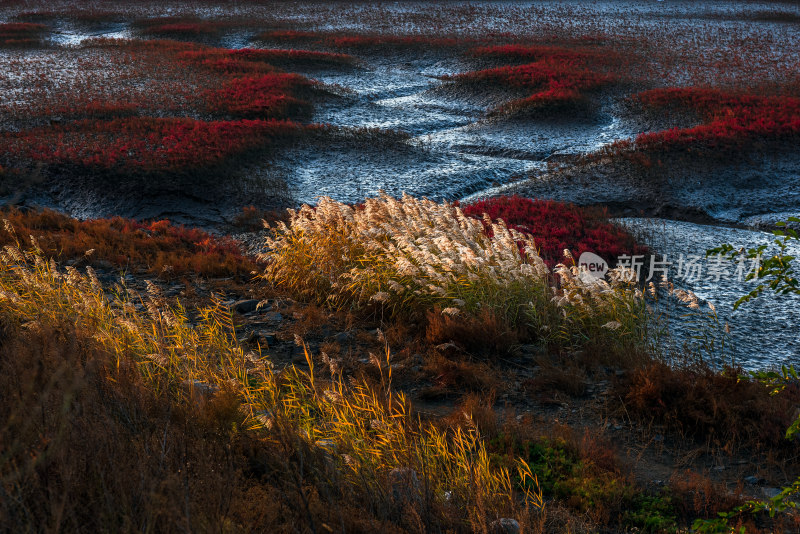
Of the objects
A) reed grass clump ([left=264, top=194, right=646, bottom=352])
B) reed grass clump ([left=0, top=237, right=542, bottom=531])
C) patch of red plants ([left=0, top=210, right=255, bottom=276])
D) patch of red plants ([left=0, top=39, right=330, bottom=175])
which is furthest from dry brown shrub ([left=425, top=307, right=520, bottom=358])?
patch of red plants ([left=0, top=39, right=330, bottom=175])

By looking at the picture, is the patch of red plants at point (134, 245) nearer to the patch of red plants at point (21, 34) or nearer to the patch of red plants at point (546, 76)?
the patch of red plants at point (546, 76)

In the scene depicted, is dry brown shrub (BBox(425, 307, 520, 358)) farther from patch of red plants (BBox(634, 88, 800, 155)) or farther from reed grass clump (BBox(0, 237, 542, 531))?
patch of red plants (BBox(634, 88, 800, 155))

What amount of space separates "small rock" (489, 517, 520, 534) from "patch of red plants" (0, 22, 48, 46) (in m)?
42.0

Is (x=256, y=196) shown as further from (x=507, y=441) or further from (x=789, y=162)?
(x=789, y=162)

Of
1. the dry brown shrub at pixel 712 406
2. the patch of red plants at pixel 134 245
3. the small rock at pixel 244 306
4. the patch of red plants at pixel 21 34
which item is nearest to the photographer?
the dry brown shrub at pixel 712 406

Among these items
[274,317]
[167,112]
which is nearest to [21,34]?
[167,112]

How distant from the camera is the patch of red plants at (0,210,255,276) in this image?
970 centimetres

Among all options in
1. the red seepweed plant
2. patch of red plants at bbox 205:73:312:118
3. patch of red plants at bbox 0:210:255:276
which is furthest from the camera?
patch of red plants at bbox 205:73:312:118

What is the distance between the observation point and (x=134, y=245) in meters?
10.6

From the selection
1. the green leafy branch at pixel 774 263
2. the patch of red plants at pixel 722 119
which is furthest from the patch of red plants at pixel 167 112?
the green leafy branch at pixel 774 263

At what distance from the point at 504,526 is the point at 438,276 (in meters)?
4.22

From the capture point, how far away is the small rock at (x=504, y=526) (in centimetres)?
350

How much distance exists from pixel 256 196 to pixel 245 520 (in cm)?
1315

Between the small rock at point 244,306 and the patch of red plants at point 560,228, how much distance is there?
4.94 m
